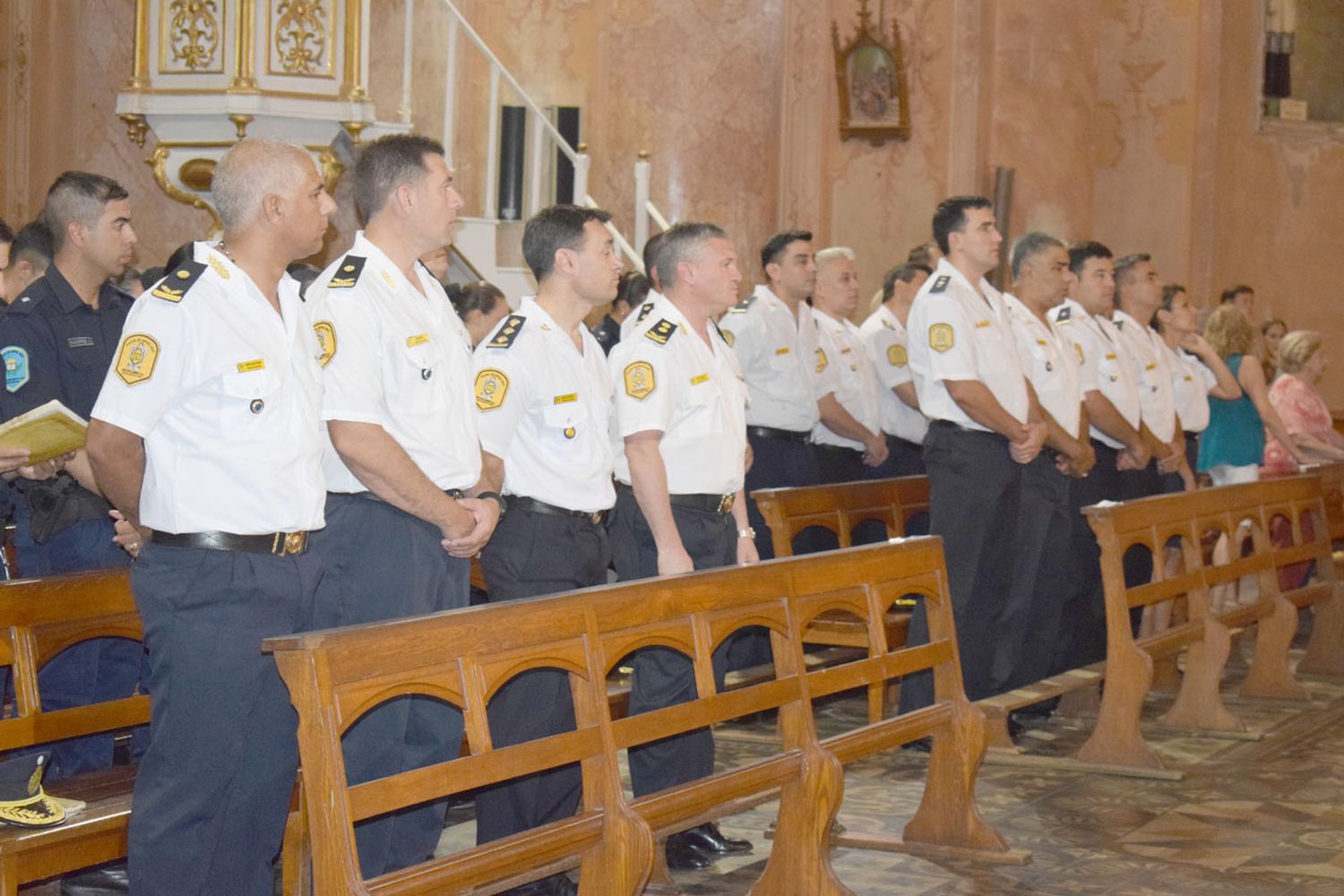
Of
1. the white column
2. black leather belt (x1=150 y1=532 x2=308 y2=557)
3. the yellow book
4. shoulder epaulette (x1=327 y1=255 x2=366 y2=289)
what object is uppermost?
the white column

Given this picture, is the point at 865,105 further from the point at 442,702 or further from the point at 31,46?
the point at 442,702

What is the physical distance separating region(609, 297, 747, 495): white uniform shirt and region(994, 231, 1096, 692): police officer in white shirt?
5.74 ft

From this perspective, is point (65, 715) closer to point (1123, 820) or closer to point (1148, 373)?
point (1123, 820)

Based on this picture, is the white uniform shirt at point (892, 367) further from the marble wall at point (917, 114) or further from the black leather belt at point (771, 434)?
the marble wall at point (917, 114)

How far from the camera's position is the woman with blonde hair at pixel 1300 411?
980cm

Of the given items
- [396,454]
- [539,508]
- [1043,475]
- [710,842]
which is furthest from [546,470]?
[1043,475]

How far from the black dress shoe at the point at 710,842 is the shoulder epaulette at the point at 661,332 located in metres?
1.33

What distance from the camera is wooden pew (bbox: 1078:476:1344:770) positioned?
18.8 feet

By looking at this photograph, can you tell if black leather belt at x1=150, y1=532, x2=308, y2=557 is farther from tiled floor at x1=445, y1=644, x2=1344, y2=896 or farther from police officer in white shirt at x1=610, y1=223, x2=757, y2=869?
tiled floor at x1=445, y1=644, x2=1344, y2=896

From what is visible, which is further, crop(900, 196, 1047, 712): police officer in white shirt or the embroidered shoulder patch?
crop(900, 196, 1047, 712): police officer in white shirt

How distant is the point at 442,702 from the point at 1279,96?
11.8 metres

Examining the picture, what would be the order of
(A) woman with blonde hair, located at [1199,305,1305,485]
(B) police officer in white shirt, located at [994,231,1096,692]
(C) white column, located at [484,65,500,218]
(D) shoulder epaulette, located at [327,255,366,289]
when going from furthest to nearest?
(C) white column, located at [484,65,500,218] → (A) woman with blonde hair, located at [1199,305,1305,485] → (B) police officer in white shirt, located at [994,231,1096,692] → (D) shoulder epaulette, located at [327,255,366,289]

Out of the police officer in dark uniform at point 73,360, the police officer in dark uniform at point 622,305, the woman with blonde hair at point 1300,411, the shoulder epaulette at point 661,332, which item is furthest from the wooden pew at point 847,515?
the woman with blonde hair at point 1300,411

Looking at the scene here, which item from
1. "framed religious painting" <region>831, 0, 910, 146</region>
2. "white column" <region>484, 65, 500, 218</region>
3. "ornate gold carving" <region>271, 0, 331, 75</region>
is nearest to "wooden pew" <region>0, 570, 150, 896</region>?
"ornate gold carving" <region>271, 0, 331, 75</region>
